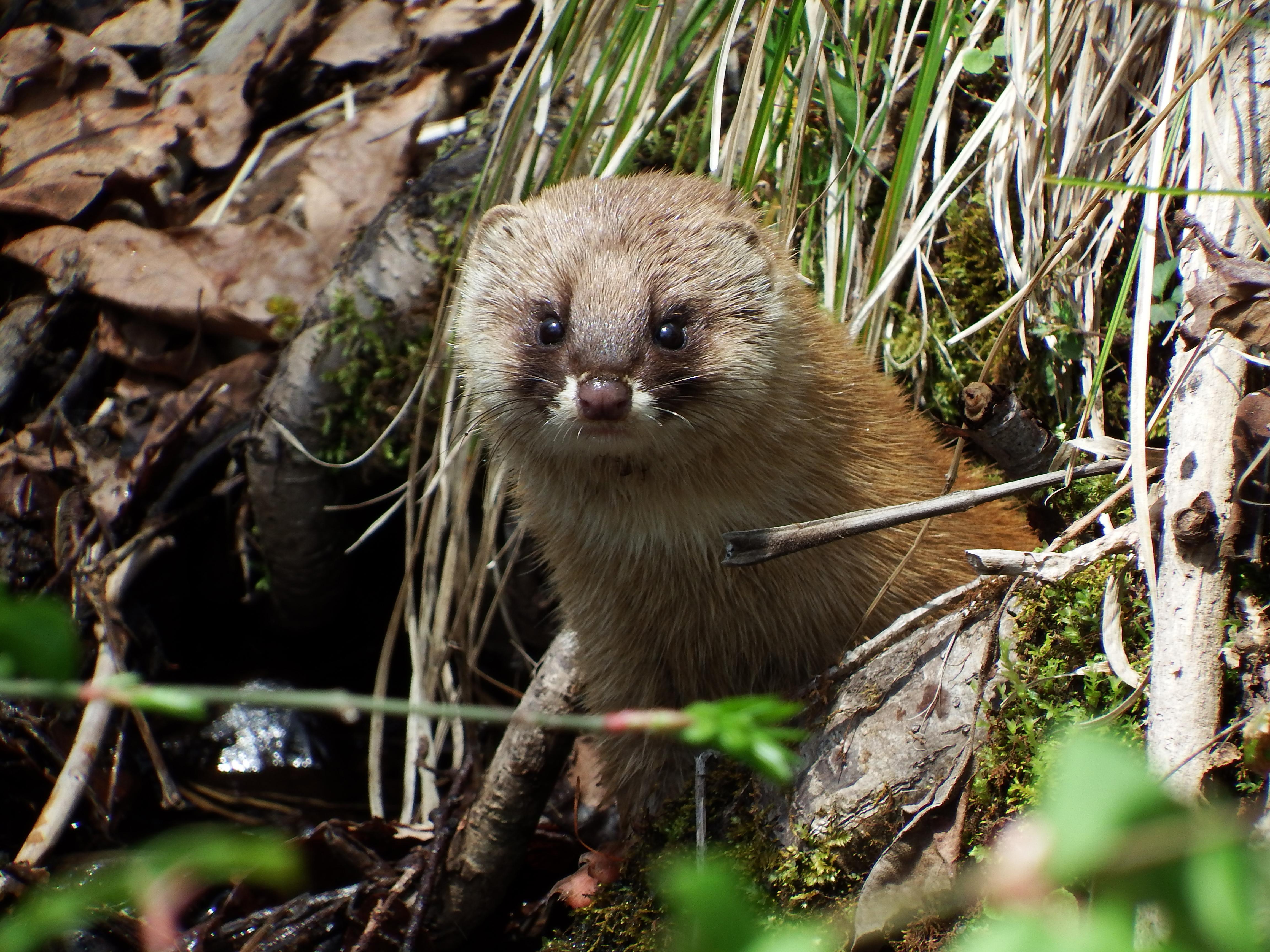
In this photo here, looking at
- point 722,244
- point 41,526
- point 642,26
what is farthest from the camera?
point 41,526

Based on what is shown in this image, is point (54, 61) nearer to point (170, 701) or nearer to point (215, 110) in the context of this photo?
point (215, 110)

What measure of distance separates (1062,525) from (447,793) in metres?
2.42

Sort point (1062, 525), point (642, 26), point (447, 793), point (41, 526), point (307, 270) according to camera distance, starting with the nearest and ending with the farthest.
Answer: point (1062, 525) → point (642, 26) → point (447, 793) → point (41, 526) → point (307, 270)

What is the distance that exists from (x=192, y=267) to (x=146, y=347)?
0.43m

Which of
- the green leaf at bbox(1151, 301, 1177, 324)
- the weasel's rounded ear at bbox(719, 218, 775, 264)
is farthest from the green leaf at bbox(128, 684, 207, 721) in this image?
the green leaf at bbox(1151, 301, 1177, 324)

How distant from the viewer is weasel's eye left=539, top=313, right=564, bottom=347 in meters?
2.92

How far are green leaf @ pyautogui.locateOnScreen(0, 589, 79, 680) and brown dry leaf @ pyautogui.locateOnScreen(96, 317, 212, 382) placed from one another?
4.45m

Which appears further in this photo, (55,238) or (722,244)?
(55,238)

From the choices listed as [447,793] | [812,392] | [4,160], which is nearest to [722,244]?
[812,392]

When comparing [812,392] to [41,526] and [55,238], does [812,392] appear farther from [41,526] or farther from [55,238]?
[55,238]

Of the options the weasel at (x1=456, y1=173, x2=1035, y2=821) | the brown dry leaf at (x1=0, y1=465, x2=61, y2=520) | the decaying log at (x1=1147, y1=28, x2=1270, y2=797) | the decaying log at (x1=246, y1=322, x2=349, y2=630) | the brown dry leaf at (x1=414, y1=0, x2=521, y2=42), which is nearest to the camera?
the decaying log at (x1=1147, y1=28, x2=1270, y2=797)

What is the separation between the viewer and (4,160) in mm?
5250

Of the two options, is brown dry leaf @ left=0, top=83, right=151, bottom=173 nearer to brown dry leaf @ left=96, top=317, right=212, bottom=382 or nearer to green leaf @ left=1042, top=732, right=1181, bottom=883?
brown dry leaf @ left=96, top=317, right=212, bottom=382

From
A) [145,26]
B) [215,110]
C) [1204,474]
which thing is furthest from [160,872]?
[145,26]
